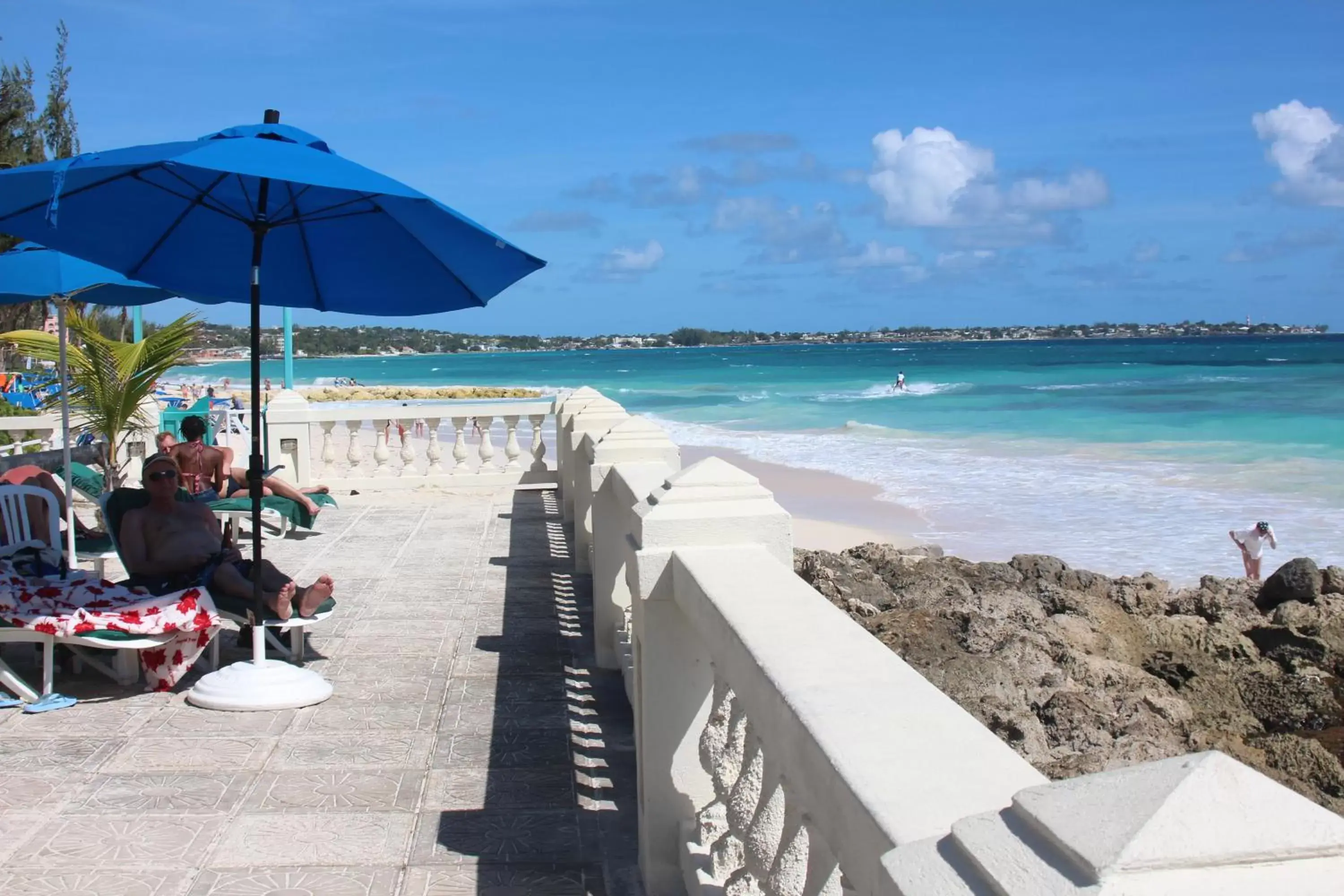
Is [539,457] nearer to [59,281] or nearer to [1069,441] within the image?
[59,281]

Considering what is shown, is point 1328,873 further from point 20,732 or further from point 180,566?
point 180,566

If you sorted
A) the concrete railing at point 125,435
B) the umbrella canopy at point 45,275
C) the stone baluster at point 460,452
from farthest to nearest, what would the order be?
the stone baluster at point 460,452 → the concrete railing at point 125,435 → the umbrella canopy at point 45,275

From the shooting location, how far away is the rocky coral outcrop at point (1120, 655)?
5395mm

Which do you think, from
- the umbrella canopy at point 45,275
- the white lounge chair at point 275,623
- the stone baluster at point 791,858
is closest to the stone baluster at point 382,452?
the umbrella canopy at point 45,275

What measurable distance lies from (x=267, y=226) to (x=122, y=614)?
1.81 metres

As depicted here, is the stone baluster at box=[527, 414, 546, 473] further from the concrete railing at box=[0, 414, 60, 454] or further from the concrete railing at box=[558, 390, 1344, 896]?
the concrete railing at box=[558, 390, 1344, 896]

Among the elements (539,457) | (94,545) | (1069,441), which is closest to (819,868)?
(94,545)

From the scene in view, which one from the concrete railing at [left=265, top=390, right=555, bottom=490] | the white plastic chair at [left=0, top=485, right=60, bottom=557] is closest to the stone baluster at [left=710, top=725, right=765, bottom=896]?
the white plastic chair at [left=0, top=485, right=60, bottom=557]

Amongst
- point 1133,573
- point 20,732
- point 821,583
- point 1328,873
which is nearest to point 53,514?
point 20,732

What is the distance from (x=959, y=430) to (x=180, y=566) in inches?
1202

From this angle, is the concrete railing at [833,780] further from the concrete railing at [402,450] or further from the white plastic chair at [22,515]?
the concrete railing at [402,450]

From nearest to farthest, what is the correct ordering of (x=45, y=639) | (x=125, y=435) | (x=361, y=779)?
(x=361, y=779)
(x=45, y=639)
(x=125, y=435)

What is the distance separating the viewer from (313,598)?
5.37 metres

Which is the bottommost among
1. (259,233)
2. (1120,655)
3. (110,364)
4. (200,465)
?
(1120,655)
